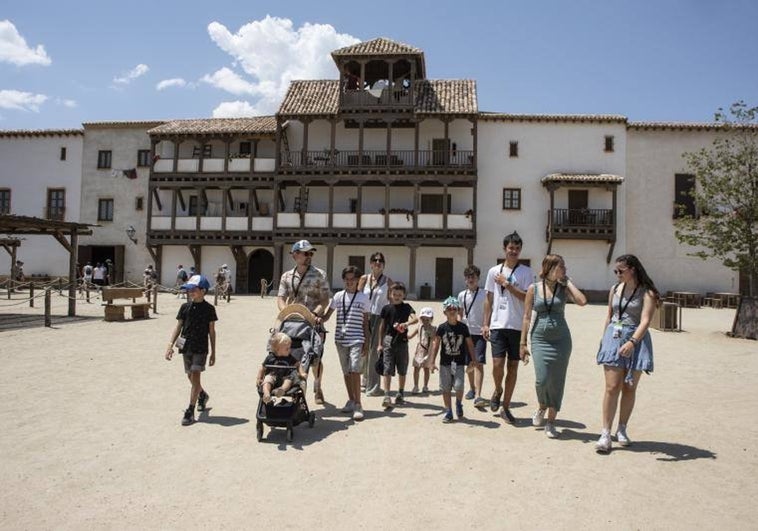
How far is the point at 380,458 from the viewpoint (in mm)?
4762

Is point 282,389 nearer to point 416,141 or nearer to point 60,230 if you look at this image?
point 60,230

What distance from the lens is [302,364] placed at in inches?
222

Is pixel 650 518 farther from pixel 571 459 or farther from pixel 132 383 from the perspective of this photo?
pixel 132 383

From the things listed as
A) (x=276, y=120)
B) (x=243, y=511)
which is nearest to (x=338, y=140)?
(x=276, y=120)

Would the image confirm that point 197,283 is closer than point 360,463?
No

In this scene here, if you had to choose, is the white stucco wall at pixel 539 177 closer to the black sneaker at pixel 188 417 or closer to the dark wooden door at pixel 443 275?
the dark wooden door at pixel 443 275

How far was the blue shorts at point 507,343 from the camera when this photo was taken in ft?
19.4

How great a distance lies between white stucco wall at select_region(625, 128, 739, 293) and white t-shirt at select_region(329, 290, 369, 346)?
25024mm

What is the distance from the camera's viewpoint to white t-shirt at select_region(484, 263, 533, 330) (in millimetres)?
5949

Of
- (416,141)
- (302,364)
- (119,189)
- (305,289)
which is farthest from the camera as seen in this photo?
(119,189)

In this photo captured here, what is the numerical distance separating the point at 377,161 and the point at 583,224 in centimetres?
1097

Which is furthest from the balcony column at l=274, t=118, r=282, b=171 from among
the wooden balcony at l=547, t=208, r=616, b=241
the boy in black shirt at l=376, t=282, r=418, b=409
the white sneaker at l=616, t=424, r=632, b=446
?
the white sneaker at l=616, t=424, r=632, b=446

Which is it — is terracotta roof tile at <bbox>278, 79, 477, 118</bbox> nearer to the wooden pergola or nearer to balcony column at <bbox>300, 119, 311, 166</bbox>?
balcony column at <bbox>300, 119, 311, 166</bbox>

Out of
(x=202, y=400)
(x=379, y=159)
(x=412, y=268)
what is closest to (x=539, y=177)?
(x=412, y=268)
